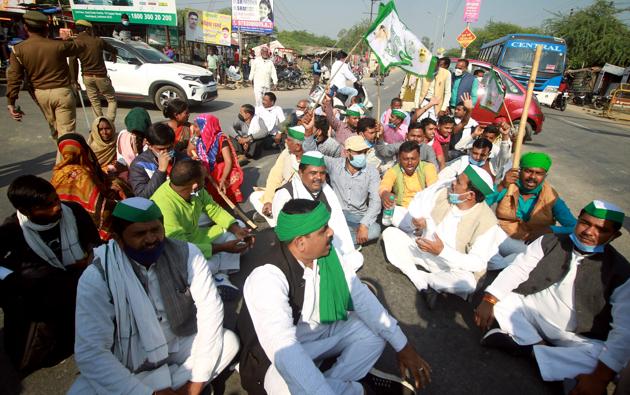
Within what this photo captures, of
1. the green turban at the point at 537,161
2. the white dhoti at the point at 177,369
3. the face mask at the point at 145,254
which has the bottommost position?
the white dhoti at the point at 177,369

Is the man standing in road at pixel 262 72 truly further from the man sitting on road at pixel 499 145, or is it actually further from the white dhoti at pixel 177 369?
the white dhoti at pixel 177 369

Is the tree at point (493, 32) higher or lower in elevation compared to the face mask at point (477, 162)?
higher

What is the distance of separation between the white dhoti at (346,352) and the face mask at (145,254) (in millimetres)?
885

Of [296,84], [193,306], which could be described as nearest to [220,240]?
[193,306]

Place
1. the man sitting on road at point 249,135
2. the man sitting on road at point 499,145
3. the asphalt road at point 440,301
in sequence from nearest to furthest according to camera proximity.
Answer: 1. the asphalt road at point 440,301
2. the man sitting on road at point 499,145
3. the man sitting on road at point 249,135

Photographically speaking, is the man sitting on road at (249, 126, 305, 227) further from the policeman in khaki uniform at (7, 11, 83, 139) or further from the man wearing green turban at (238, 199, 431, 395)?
the policeman in khaki uniform at (7, 11, 83, 139)

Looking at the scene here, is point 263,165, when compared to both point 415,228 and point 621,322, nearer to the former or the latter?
point 415,228

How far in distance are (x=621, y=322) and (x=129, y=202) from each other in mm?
2960

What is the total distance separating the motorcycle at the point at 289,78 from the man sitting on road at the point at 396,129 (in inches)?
609

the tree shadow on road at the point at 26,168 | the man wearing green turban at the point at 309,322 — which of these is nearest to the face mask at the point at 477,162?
the man wearing green turban at the point at 309,322

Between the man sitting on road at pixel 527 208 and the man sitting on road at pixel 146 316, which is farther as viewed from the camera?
the man sitting on road at pixel 527 208

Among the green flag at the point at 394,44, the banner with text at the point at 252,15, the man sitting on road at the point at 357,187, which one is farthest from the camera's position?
the banner with text at the point at 252,15

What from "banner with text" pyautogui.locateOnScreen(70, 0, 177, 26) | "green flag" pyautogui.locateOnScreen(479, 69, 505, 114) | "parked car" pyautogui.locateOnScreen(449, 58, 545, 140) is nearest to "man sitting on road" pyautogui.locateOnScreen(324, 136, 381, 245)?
"green flag" pyautogui.locateOnScreen(479, 69, 505, 114)

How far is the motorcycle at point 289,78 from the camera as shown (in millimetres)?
20609
